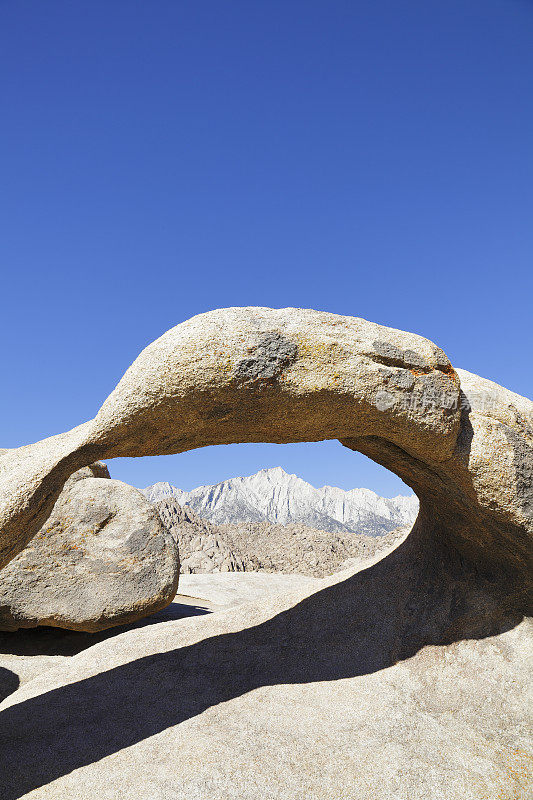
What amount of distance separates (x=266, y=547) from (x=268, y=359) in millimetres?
18743

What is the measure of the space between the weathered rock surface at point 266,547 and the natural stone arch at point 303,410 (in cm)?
1047

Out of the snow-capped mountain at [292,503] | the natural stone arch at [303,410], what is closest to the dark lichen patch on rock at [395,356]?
the natural stone arch at [303,410]

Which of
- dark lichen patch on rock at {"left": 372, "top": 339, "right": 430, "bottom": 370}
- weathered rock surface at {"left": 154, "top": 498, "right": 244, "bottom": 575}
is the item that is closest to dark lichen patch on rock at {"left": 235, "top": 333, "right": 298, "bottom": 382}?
dark lichen patch on rock at {"left": 372, "top": 339, "right": 430, "bottom": 370}

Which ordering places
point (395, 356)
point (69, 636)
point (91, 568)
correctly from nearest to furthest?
point (395, 356)
point (91, 568)
point (69, 636)

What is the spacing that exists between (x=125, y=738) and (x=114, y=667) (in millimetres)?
1704

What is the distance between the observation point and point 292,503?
141m

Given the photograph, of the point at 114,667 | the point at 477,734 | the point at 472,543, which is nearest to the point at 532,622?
the point at 472,543

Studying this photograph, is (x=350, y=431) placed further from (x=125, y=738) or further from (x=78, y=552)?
(x=78, y=552)

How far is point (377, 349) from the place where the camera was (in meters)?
5.04

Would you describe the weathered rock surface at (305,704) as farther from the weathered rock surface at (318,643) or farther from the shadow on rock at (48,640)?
the shadow on rock at (48,640)

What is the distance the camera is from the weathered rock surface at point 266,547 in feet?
61.1

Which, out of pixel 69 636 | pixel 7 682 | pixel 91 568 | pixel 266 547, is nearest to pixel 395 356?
pixel 91 568

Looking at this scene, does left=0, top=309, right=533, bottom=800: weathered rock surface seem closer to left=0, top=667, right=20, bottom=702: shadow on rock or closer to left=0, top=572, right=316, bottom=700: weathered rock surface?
left=0, top=667, right=20, bottom=702: shadow on rock

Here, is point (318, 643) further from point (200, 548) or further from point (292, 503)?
point (292, 503)
